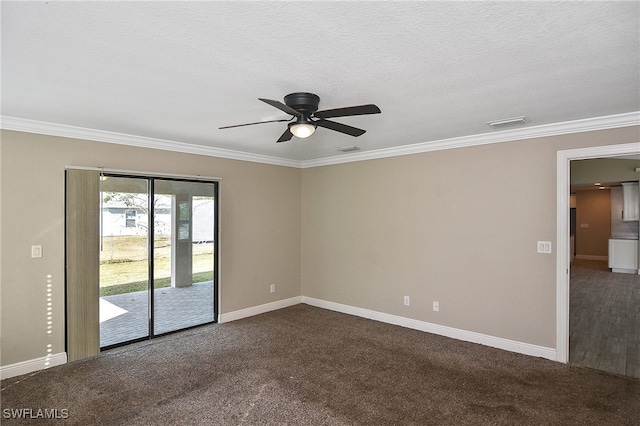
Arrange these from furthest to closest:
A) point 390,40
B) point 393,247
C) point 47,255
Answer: point 393,247 → point 47,255 → point 390,40

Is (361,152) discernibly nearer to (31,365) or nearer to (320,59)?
(320,59)

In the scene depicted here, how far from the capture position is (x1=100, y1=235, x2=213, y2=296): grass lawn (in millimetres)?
4082

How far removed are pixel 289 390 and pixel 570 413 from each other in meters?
2.22

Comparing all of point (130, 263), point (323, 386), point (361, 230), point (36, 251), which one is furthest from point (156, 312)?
point (361, 230)

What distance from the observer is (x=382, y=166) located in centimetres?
514

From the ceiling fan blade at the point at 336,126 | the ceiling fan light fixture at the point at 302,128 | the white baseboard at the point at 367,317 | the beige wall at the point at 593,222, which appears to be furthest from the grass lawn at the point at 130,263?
the beige wall at the point at 593,222

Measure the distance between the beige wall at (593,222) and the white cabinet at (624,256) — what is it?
2.26 metres

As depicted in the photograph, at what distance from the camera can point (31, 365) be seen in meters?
3.50

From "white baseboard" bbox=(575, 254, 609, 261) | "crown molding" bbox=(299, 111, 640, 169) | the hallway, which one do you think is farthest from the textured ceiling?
"white baseboard" bbox=(575, 254, 609, 261)

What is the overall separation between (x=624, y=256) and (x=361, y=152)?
8.17 m

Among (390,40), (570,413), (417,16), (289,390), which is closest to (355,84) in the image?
(390,40)

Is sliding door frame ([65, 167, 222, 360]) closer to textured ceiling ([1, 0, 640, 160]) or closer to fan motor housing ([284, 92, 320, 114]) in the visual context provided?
textured ceiling ([1, 0, 640, 160])

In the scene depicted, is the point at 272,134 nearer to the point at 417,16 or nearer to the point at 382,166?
the point at 382,166

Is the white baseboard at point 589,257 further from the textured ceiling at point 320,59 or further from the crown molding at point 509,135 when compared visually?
the textured ceiling at point 320,59
